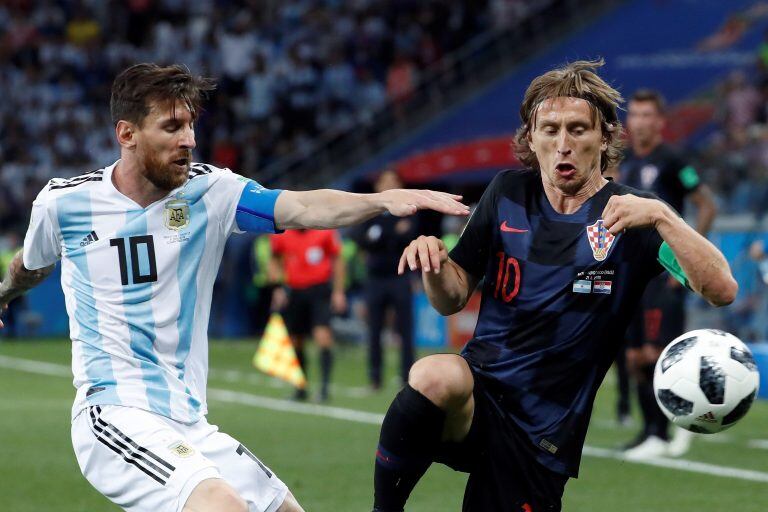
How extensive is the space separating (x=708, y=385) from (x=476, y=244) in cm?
108

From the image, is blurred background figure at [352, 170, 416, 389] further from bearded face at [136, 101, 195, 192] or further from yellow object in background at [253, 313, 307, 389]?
bearded face at [136, 101, 195, 192]

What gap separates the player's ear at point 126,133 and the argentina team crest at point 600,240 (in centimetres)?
171

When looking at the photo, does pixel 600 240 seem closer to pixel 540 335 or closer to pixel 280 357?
pixel 540 335

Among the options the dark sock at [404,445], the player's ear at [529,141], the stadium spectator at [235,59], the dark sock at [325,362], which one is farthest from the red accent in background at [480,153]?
the dark sock at [404,445]

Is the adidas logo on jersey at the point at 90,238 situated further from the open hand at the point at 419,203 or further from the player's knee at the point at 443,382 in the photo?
the player's knee at the point at 443,382

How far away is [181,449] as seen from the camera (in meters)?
4.61

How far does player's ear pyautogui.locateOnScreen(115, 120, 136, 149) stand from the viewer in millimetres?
4934

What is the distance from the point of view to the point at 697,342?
18.7ft

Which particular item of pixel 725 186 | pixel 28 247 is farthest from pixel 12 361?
pixel 28 247

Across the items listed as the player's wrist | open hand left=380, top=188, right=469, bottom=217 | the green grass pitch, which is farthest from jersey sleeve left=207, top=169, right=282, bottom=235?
the green grass pitch

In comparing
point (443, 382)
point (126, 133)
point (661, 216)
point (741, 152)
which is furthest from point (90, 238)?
point (741, 152)

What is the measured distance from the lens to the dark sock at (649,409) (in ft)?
31.7

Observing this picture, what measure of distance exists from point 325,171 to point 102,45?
17.0 ft

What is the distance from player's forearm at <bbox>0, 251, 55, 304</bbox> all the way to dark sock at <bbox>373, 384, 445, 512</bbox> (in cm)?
146
